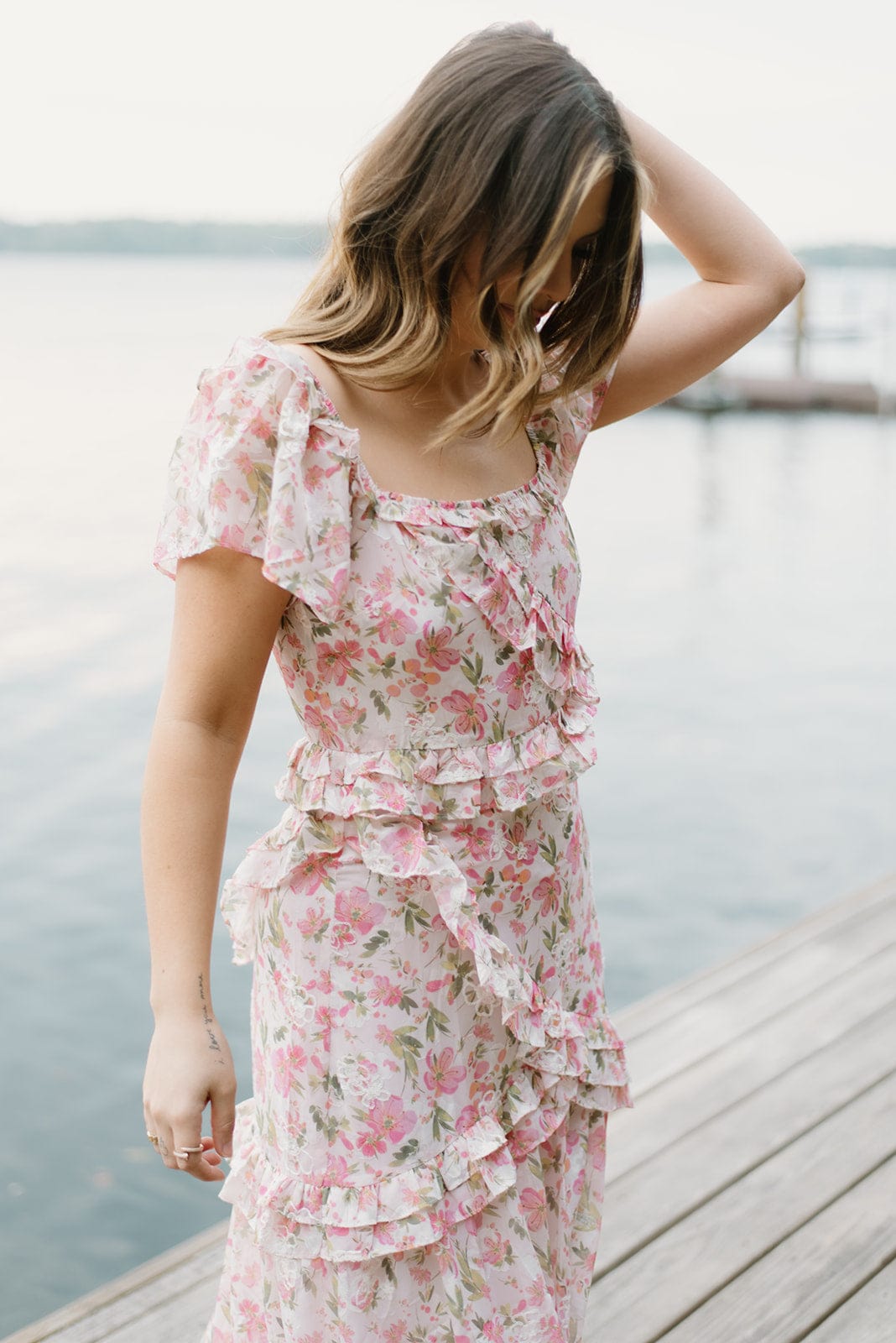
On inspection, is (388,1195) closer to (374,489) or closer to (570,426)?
(374,489)

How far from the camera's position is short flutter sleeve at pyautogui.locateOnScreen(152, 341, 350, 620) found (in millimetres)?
958

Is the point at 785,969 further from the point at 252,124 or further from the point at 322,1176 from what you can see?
the point at 252,124

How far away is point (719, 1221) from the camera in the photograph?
80.2 inches

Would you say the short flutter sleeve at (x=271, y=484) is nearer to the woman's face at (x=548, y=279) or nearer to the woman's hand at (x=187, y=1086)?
the woman's face at (x=548, y=279)

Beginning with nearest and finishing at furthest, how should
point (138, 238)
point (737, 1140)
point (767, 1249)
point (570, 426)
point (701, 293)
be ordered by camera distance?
point (570, 426)
point (701, 293)
point (767, 1249)
point (737, 1140)
point (138, 238)

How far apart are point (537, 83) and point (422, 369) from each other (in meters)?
0.23

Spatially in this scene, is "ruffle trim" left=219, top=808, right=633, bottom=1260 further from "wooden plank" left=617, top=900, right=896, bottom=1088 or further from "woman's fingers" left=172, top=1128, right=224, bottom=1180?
"wooden plank" left=617, top=900, right=896, bottom=1088

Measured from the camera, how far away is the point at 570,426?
1.27m

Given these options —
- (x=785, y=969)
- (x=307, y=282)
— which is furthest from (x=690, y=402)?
(x=307, y=282)

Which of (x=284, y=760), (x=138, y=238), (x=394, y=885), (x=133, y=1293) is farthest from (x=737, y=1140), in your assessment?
(x=138, y=238)

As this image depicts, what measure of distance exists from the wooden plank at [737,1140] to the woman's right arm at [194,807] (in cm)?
119

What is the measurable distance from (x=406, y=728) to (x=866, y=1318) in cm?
129

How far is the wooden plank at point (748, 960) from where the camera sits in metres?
2.71

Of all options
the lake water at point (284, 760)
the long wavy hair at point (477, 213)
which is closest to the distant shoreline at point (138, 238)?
the lake water at point (284, 760)
